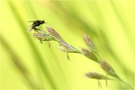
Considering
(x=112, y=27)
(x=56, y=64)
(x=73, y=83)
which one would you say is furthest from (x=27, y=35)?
(x=112, y=27)

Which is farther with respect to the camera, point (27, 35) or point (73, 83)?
point (73, 83)

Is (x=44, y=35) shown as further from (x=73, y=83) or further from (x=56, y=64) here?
(x=73, y=83)

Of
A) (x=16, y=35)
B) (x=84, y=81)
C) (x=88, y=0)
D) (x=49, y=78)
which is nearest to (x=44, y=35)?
(x=49, y=78)

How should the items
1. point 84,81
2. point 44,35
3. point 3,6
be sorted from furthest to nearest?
point 3,6 < point 84,81 < point 44,35

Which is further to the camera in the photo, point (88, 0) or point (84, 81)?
point (84, 81)

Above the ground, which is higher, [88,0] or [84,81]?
[88,0]

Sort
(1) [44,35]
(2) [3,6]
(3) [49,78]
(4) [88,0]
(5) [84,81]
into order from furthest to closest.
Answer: (2) [3,6]
(5) [84,81]
(4) [88,0]
(3) [49,78]
(1) [44,35]

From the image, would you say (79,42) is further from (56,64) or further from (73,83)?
(56,64)

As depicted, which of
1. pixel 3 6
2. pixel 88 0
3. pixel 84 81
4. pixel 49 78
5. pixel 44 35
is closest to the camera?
pixel 44 35

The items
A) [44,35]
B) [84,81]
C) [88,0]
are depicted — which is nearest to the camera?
[44,35]
